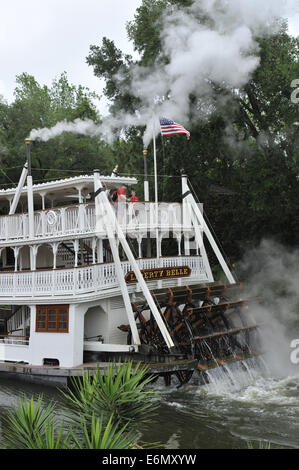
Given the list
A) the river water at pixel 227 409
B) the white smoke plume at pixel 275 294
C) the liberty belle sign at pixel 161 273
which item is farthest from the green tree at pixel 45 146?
the river water at pixel 227 409

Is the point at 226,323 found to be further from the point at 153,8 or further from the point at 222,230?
the point at 153,8

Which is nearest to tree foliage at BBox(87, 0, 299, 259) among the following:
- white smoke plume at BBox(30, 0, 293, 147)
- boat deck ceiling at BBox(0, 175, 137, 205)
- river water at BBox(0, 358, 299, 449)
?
white smoke plume at BBox(30, 0, 293, 147)

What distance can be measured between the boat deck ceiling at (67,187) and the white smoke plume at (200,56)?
2889mm

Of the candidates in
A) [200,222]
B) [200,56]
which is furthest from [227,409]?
[200,56]

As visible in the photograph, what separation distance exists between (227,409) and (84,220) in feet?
20.6

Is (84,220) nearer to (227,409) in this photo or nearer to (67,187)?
(67,187)

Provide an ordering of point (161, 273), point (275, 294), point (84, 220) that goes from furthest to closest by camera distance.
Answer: point (275, 294)
point (161, 273)
point (84, 220)

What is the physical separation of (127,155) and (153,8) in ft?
28.3

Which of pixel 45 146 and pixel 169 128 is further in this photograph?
pixel 45 146

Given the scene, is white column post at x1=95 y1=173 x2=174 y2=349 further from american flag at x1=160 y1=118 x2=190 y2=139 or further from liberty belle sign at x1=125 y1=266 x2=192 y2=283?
Answer: american flag at x1=160 y1=118 x2=190 y2=139

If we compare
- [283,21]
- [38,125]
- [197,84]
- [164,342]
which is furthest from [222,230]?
[38,125]

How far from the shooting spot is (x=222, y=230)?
26391 mm

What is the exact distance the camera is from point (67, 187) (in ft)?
52.9

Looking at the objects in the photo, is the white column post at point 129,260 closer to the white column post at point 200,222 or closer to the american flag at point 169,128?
the american flag at point 169,128
